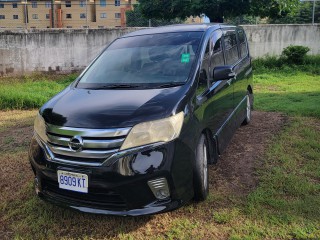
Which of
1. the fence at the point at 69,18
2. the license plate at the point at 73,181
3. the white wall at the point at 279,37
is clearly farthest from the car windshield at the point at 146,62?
the white wall at the point at 279,37

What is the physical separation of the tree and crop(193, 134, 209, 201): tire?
9.17 meters

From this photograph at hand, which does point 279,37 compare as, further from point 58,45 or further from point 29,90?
point 29,90

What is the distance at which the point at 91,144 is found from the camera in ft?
8.80

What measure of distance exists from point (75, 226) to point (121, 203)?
594 millimetres

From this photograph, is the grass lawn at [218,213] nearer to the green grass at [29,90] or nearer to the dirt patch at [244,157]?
the dirt patch at [244,157]

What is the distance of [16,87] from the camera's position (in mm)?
9297

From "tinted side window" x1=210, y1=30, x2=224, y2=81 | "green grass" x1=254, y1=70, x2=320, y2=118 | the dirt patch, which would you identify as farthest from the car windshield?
"green grass" x1=254, y1=70, x2=320, y2=118

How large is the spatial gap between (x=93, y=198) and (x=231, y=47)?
309cm

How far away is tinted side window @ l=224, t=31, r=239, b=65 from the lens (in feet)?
15.1

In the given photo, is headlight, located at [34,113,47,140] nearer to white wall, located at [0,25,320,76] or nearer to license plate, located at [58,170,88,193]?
license plate, located at [58,170,88,193]

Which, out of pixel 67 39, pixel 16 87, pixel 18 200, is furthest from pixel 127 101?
pixel 67 39

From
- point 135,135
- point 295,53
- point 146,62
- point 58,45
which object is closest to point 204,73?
point 146,62

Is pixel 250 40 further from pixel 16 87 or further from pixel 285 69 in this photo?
pixel 16 87

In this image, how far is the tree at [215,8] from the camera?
11.5 m
